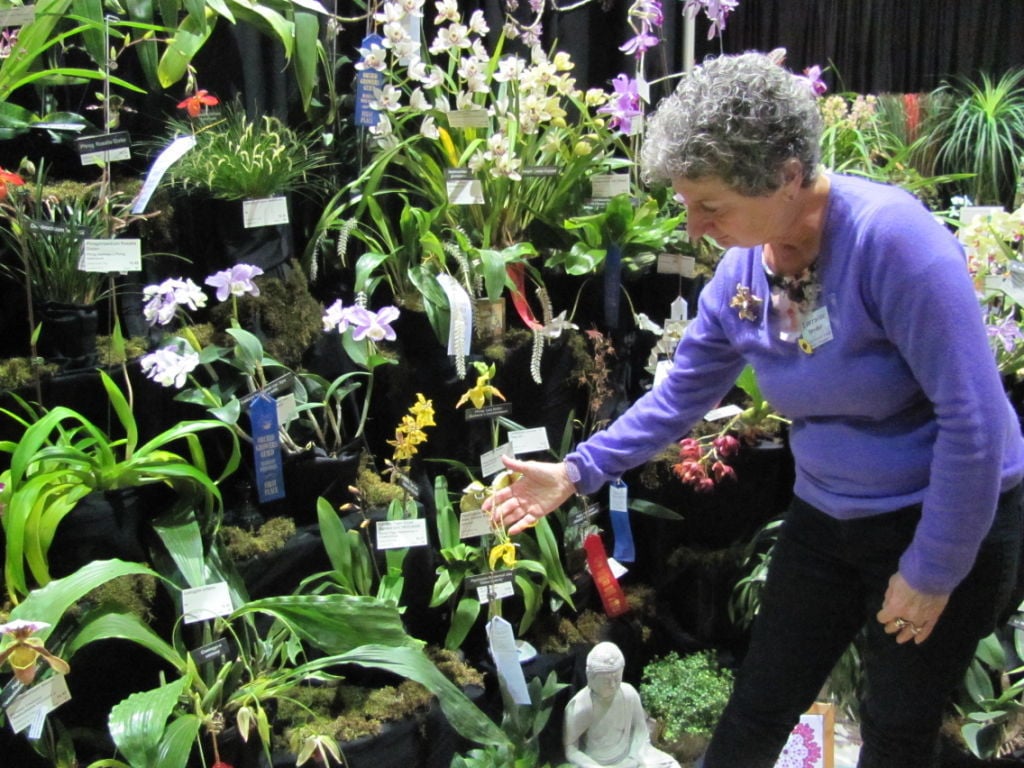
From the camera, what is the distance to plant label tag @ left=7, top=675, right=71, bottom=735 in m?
1.53

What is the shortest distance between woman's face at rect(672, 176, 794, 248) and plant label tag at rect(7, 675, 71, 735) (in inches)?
47.7

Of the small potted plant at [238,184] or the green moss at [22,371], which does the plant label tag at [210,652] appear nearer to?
the green moss at [22,371]

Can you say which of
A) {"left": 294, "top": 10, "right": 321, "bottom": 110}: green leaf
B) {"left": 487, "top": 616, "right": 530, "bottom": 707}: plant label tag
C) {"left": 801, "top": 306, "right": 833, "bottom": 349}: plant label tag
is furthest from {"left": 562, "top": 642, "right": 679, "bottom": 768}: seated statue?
{"left": 294, "top": 10, "right": 321, "bottom": 110}: green leaf

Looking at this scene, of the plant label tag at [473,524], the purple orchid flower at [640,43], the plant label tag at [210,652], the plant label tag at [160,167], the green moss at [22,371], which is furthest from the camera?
the purple orchid flower at [640,43]

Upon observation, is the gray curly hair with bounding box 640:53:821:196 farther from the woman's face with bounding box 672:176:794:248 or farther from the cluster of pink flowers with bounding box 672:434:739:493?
the cluster of pink flowers with bounding box 672:434:739:493

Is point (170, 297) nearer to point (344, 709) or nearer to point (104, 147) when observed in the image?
point (104, 147)

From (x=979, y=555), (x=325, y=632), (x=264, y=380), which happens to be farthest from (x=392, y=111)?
(x=979, y=555)

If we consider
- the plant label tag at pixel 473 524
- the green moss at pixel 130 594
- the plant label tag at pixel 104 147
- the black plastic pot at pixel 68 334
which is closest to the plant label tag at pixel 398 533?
the plant label tag at pixel 473 524

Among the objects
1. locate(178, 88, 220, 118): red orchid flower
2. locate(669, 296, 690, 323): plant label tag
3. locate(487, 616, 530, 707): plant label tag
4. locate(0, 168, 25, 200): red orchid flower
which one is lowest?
locate(487, 616, 530, 707): plant label tag

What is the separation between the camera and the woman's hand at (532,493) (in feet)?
5.38

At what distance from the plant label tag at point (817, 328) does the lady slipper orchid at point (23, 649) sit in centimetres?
119

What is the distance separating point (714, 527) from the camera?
2.58 meters

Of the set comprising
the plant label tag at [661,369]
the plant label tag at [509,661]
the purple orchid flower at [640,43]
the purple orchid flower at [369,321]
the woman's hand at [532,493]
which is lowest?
the plant label tag at [509,661]

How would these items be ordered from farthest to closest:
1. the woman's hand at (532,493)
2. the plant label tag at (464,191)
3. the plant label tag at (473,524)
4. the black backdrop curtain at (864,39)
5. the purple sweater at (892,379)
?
the black backdrop curtain at (864,39) < the plant label tag at (464,191) < the plant label tag at (473,524) < the woman's hand at (532,493) < the purple sweater at (892,379)
